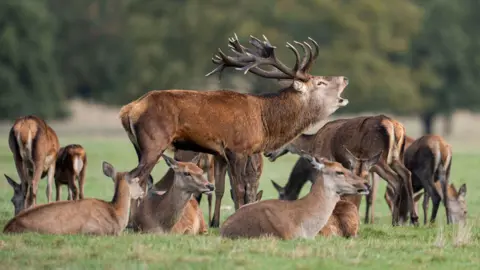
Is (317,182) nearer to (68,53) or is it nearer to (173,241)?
(173,241)

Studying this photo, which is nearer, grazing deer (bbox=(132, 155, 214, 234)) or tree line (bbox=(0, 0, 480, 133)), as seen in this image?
grazing deer (bbox=(132, 155, 214, 234))

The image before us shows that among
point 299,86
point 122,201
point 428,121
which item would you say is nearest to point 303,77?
point 299,86

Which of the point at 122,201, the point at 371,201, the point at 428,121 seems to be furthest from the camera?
the point at 428,121

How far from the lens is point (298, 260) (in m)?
10.1

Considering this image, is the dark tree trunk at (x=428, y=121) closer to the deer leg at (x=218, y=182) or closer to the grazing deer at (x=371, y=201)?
the grazing deer at (x=371, y=201)

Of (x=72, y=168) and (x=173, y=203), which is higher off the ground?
(x=72, y=168)

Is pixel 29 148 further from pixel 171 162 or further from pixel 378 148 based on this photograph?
pixel 378 148

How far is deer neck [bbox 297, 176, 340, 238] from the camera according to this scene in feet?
39.6

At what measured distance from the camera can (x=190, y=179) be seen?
12.9m

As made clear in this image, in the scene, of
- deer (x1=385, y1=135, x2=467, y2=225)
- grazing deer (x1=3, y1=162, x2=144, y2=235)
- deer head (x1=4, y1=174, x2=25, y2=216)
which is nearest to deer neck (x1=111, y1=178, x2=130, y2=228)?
grazing deer (x1=3, y1=162, x2=144, y2=235)

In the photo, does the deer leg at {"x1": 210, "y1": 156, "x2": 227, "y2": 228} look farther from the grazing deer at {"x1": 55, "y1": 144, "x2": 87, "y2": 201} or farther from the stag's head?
the grazing deer at {"x1": 55, "y1": 144, "x2": 87, "y2": 201}

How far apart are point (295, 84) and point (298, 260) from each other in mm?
4987

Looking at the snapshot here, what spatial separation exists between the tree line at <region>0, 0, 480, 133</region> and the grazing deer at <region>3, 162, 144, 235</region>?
1442 inches

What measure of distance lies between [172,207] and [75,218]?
1356 mm
